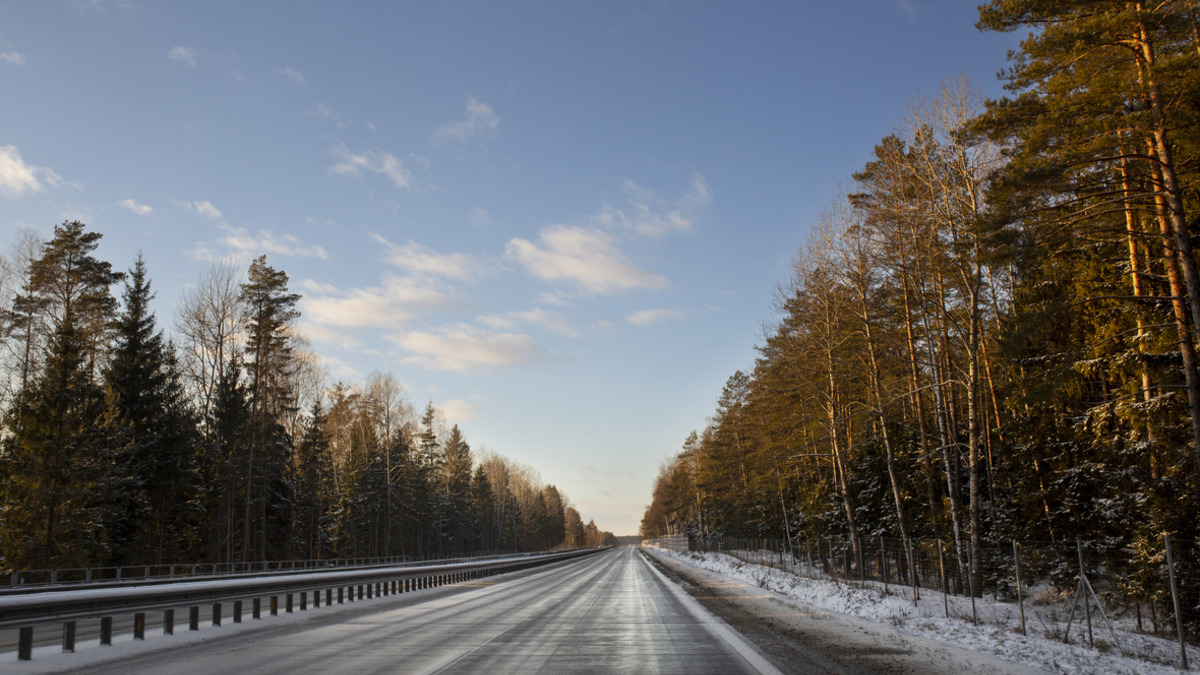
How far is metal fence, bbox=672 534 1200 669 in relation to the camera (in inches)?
450

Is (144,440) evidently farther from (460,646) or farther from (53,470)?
(460,646)

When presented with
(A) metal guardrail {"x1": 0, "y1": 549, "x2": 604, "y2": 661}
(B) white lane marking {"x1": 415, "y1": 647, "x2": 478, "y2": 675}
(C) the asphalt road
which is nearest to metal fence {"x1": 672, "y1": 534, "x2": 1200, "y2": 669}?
(C) the asphalt road

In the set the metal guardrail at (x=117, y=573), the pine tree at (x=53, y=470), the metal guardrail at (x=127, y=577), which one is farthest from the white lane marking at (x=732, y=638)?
the pine tree at (x=53, y=470)

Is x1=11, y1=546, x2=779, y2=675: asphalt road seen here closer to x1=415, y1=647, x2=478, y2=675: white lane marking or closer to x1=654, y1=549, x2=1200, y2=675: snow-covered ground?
x1=415, y1=647, x2=478, y2=675: white lane marking

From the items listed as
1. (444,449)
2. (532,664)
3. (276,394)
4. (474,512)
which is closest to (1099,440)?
(532,664)

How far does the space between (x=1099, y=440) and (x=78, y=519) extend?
1496 inches

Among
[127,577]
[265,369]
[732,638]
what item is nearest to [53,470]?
[127,577]

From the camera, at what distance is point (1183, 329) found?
39.2 ft

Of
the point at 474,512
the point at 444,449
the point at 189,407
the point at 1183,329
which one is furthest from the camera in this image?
the point at 474,512

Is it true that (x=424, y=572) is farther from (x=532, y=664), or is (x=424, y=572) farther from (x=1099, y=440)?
(x=1099, y=440)

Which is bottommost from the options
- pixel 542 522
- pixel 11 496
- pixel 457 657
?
pixel 542 522

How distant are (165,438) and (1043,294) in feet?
140

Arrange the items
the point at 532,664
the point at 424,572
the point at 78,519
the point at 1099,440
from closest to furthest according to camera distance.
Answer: the point at 532,664
the point at 1099,440
the point at 424,572
the point at 78,519

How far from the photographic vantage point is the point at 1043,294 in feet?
73.2
